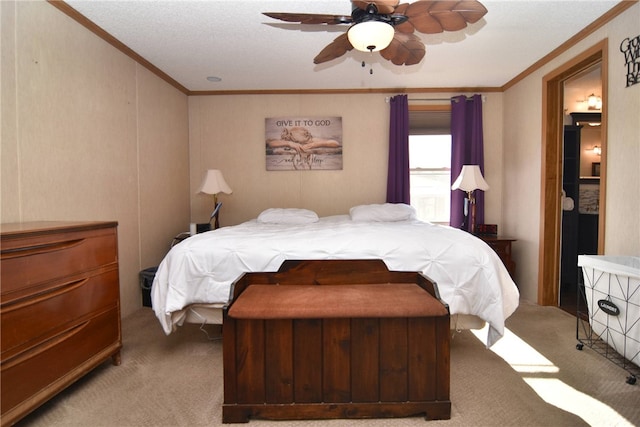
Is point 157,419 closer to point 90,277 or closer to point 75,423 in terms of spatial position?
point 75,423

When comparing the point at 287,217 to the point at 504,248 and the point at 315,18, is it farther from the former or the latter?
the point at 504,248

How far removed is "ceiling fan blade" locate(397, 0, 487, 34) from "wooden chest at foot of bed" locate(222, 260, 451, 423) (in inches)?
58.8

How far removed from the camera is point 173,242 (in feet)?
12.3

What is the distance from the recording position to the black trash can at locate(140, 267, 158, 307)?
10.2 feet

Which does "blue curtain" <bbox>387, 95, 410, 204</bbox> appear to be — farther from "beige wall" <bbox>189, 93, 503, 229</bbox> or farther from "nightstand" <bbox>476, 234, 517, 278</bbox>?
"nightstand" <bbox>476, 234, 517, 278</bbox>

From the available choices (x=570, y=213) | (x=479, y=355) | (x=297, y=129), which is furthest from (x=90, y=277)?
(x=570, y=213)

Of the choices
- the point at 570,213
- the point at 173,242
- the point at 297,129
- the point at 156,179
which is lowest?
the point at 173,242

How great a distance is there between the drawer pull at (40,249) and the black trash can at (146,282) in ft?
4.68

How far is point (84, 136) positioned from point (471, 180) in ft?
12.1

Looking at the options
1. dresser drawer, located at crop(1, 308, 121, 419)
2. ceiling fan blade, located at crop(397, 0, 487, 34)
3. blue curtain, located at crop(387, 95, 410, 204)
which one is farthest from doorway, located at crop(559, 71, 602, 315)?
dresser drawer, located at crop(1, 308, 121, 419)

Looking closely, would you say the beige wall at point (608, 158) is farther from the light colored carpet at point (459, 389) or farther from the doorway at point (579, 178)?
the light colored carpet at point (459, 389)

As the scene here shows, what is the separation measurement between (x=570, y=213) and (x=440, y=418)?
339cm

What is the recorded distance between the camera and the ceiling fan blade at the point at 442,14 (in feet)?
5.51

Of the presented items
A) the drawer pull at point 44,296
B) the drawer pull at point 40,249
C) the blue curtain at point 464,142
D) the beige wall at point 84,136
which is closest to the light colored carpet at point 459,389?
the drawer pull at point 44,296
